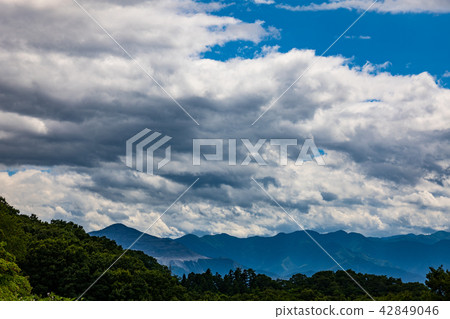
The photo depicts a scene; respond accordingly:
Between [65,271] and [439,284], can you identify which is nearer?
[439,284]

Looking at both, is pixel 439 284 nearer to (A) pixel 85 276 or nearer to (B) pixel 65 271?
(A) pixel 85 276

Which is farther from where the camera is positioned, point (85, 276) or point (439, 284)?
point (85, 276)

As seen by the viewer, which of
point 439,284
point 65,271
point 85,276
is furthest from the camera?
point 85,276

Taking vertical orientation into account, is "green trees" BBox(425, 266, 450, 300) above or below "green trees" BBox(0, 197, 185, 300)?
below

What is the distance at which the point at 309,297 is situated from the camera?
3199 inches

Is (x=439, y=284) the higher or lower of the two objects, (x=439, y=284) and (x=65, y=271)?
the lower

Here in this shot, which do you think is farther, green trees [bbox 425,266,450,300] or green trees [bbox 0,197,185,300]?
green trees [bbox 0,197,185,300]

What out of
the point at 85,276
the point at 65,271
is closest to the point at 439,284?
the point at 85,276

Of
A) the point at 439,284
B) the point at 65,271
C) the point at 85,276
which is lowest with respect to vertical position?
the point at 439,284

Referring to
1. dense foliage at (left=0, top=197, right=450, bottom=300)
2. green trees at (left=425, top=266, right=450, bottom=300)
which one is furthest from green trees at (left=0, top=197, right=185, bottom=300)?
green trees at (left=425, top=266, right=450, bottom=300)

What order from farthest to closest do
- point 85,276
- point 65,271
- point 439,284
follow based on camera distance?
point 85,276 < point 65,271 < point 439,284

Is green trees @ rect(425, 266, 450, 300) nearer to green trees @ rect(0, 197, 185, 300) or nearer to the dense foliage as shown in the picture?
the dense foliage

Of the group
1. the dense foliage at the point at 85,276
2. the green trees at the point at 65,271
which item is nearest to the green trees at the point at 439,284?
the dense foliage at the point at 85,276

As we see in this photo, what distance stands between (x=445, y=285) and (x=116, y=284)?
141 ft
